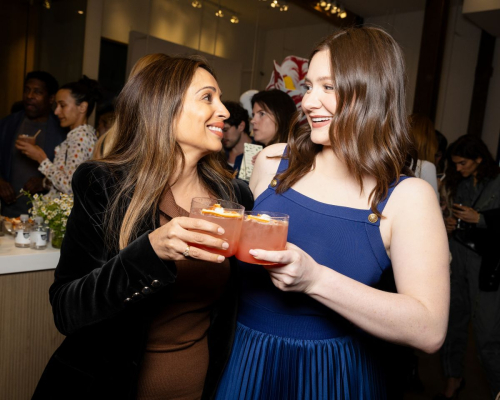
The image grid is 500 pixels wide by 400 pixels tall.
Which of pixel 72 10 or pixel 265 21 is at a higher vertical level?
pixel 265 21

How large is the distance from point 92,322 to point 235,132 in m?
3.19

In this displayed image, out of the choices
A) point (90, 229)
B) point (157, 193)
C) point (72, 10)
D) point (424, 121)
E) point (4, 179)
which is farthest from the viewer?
point (72, 10)

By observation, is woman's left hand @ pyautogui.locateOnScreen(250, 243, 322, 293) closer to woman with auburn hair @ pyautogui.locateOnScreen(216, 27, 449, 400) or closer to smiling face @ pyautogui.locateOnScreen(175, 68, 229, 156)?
woman with auburn hair @ pyautogui.locateOnScreen(216, 27, 449, 400)

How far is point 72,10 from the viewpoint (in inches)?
204

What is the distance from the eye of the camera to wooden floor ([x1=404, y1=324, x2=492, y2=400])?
11.5 feet

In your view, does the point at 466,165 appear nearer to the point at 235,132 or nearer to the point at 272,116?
the point at 272,116

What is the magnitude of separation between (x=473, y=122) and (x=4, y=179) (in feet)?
20.6

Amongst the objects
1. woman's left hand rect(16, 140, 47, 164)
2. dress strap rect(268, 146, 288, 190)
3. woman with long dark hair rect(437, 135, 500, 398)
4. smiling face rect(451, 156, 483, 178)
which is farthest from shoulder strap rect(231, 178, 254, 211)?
smiling face rect(451, 156, 483, 178)

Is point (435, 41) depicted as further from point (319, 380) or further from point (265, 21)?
point (319, 380)

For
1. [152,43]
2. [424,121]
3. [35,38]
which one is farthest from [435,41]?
[35,38]

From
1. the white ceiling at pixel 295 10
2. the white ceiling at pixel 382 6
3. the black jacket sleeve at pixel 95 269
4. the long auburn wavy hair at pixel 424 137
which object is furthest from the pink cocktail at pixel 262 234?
the white ceiling at pixel 382 6

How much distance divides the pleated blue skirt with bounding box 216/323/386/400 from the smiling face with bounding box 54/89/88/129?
110 inches

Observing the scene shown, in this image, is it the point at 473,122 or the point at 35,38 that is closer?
the point at 35,38

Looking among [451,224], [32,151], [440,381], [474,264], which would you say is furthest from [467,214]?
[32,151]
